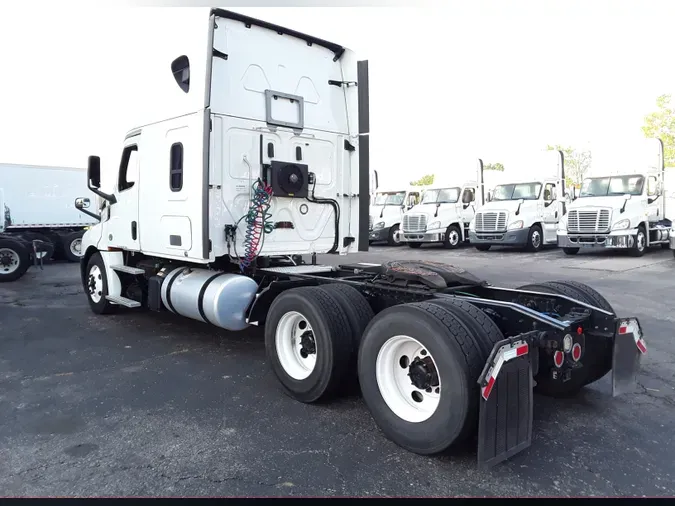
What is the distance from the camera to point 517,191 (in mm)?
20359

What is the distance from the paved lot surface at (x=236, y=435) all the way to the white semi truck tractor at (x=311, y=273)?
233 mm

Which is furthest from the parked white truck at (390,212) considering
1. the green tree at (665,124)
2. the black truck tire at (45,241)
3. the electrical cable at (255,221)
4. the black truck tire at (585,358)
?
the black truck tire at (585,358)

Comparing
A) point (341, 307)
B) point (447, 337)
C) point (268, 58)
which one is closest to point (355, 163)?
point (268, 58)

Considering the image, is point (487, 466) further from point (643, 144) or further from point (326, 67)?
point (643, 144)

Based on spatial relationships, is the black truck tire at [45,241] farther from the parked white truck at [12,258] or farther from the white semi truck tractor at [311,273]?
the white semi truck tractor at [311,273]

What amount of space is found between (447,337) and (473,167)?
2043cm

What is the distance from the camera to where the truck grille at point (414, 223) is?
21.9 meters

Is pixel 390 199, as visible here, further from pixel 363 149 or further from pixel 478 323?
pixel 478 323

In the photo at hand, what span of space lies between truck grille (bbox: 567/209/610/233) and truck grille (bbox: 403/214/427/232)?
6.00 metres

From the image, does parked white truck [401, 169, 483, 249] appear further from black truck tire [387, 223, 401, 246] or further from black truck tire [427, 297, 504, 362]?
black truck tire [427, 297, 504, 362]

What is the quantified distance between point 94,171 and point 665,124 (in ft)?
105

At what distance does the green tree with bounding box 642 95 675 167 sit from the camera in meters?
30.0

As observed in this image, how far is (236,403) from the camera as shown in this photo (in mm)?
4551

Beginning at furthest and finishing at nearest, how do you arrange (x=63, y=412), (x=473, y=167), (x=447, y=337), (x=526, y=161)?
(x=473, y=167)
(x=526, y=161)
(x=63, y=412)
(x=447, y=337)
